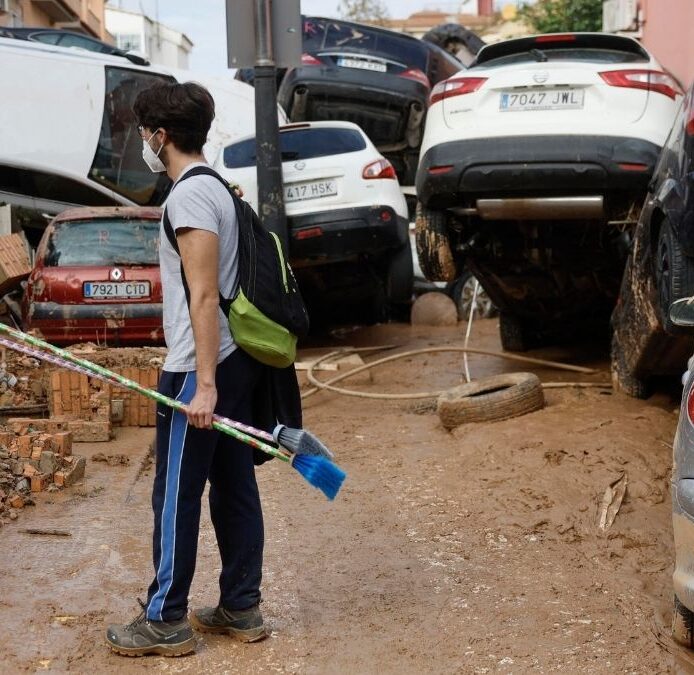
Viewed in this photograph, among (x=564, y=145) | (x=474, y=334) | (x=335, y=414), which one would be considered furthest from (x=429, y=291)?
(x=564, y=145)

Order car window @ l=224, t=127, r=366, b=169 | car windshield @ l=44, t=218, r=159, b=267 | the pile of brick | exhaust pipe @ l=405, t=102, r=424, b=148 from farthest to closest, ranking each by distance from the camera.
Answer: exhaust pipe @ l=405, t=102, r=424, b=148 < car window @ l=224, t=127, r=366, b=169 < car windshield @ l=44, t=218, r=159, b=267 < the pile of brick

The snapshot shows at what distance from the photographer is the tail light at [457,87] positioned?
8.35m

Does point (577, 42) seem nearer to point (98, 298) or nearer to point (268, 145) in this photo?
point (268, 145)

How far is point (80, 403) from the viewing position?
834 centimetres

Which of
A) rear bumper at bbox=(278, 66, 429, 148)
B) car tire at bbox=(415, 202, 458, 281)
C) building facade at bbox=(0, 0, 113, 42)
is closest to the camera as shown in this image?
car tire at bbox=(415, 202, 458, 281)

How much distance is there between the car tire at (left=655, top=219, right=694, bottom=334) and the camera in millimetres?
6172

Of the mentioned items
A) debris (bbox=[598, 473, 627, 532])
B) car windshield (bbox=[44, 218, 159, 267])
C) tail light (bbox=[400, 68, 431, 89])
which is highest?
tail light (bbox=[400, 68, 431, 89])

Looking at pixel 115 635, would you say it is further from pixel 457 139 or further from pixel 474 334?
pixel 474 334

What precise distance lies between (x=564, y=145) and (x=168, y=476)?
15.7ft

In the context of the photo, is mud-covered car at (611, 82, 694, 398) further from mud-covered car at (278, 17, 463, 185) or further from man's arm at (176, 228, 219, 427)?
mud-covered car at (278, 17, 463, 185)

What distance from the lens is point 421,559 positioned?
5449 mm

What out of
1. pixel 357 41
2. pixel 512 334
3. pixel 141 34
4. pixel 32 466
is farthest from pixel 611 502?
pixel 141 34

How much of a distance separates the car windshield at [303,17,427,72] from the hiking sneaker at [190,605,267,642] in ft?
39.1

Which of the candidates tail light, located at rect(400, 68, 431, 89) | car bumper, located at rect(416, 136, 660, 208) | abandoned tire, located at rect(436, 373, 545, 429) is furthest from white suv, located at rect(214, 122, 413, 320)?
tail light, located at rect(400, 68, 431, 89)
